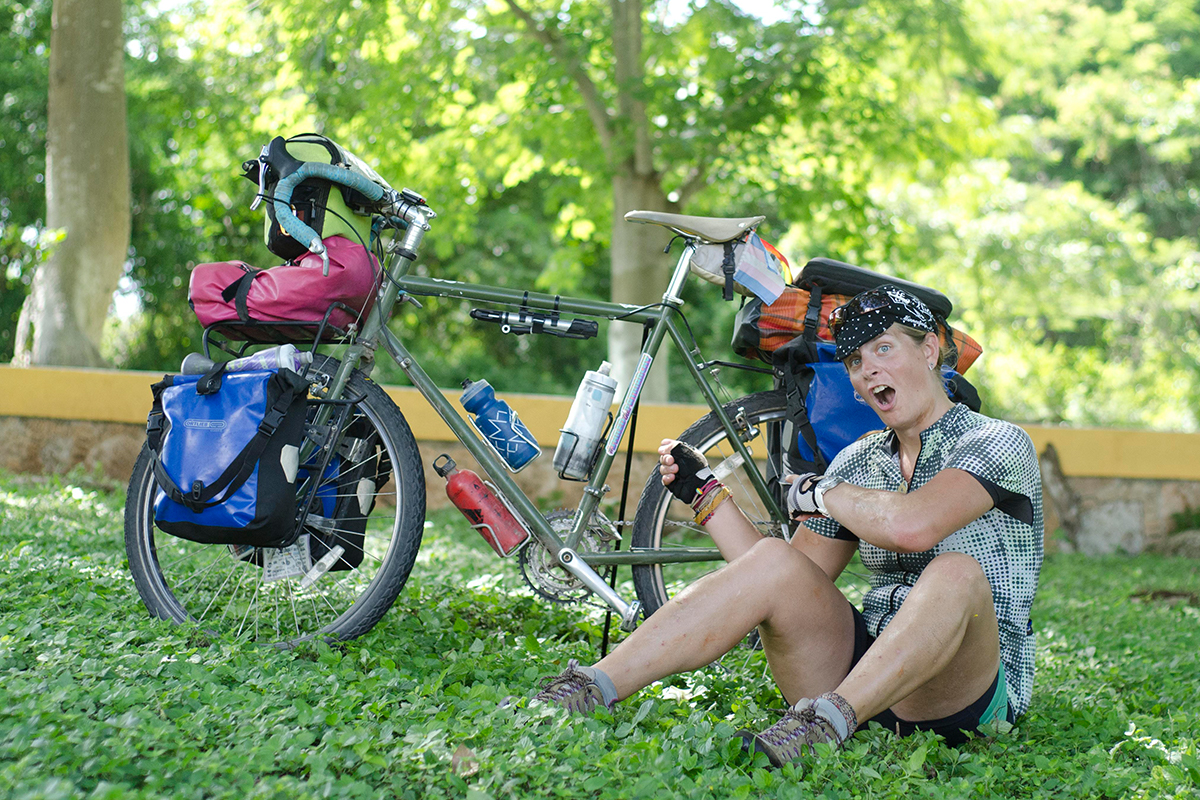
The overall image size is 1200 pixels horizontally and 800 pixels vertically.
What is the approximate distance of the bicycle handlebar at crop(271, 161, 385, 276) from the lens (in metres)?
2.44

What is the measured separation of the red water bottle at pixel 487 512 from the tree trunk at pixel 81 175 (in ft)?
14.1

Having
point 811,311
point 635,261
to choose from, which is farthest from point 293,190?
point 635,261

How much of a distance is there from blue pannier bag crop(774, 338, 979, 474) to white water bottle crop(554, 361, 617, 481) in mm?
589

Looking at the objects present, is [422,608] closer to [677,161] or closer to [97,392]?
[97,392]

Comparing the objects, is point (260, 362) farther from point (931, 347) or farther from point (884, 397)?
point (931, 347)

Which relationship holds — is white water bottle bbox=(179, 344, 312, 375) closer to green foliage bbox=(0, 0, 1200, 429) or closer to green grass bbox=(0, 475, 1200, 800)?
green grass bbox=(0, 475, 1200, 800)

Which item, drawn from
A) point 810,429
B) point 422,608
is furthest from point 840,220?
point 422,608

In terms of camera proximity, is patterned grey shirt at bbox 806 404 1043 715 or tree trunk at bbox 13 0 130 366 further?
tree trunk at bbox 13 0 130 366

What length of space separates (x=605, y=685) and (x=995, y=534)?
0.95 meters

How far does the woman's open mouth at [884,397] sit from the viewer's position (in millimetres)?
2185

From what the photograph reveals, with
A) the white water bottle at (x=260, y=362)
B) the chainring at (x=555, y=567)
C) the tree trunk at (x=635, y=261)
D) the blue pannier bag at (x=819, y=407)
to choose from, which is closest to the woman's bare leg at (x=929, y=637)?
the blue pannier bag at (x=819, y=407)

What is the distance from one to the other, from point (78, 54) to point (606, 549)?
17.6 ft

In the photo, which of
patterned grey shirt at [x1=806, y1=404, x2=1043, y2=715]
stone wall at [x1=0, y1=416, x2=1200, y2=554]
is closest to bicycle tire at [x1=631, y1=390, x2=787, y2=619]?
patterned grey shirt at [x1=806, y1=404, x2=1043, y2=715]

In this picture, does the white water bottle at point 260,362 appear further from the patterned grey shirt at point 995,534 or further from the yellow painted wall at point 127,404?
the yellow painted wall at point 127,404
